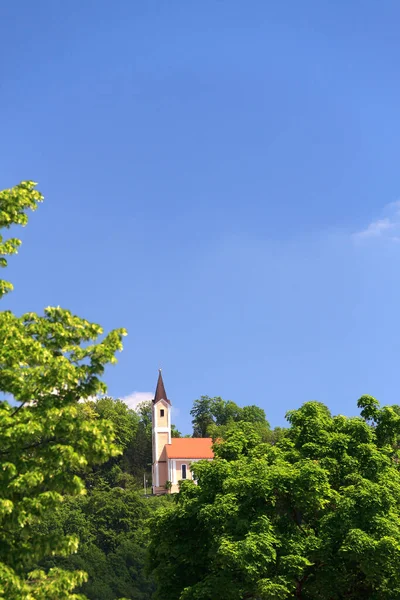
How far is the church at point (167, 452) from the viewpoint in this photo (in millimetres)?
105125

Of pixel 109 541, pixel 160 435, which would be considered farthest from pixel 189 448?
pixel 109 541

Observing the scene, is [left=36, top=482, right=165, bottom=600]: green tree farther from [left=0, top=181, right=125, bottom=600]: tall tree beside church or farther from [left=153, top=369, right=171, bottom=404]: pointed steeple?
[left=0, top=181, right=125, bottom=600]: tall tree beside church

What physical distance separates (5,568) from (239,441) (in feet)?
65.8

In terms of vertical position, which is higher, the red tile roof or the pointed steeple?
the pointed steeple

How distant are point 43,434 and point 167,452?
93620 mm

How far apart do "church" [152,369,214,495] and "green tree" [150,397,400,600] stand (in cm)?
7355

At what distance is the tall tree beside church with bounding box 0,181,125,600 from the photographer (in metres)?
13.3

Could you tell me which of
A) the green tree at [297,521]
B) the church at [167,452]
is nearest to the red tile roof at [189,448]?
the church at [167,452]

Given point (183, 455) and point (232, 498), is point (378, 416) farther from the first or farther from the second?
point (183, 455)

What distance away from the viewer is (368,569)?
78.9ft

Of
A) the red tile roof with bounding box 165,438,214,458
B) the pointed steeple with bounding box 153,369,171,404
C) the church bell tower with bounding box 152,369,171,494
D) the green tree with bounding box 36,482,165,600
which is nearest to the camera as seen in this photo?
the green tree with bounding box 36,482,165,600

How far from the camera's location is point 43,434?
1389cm

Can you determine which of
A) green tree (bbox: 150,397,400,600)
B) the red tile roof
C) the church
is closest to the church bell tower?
the church

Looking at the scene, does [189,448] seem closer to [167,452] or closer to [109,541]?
[167,452]
